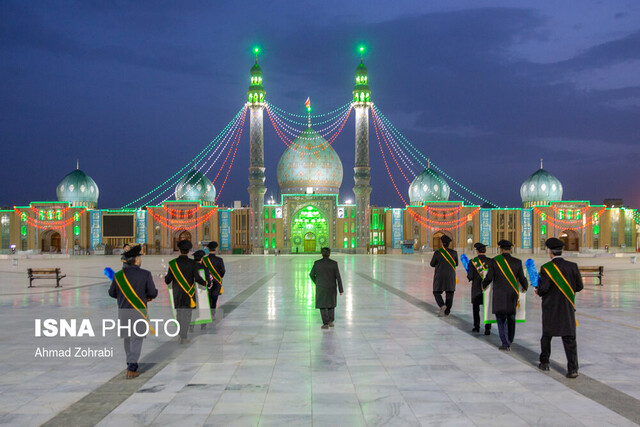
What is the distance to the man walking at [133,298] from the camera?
6945 mm

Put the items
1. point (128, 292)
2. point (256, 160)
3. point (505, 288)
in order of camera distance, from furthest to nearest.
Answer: point (256, 160) → point (505, 288) → point (128, 292)

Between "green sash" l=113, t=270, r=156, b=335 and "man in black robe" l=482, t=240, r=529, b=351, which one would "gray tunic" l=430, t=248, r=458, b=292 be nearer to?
"man in black robe" l=482, t=240, r=529, b=351

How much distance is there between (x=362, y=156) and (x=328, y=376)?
153 ft

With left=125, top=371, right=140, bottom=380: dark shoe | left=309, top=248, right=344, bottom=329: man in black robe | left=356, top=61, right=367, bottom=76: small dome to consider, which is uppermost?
left=356, top=61, right=367, bottom=76: small dome

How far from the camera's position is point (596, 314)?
12.0m

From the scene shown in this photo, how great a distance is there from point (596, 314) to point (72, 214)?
55.3m

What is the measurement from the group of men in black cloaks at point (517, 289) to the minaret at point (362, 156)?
135 feet

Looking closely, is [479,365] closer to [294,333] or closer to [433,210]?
[294,333]

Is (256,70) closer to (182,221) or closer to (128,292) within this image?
(182,221)

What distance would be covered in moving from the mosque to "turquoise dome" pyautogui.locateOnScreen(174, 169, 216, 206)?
1581 millimetres

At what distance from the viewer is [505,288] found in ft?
27.9

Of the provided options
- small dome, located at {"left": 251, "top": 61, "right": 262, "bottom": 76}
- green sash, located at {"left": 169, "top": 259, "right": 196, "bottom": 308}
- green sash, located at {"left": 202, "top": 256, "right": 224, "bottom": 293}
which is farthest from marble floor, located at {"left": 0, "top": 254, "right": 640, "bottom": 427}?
small dome, located at {"left": 251, "top": 61, "right": 262, "bottom": 76}

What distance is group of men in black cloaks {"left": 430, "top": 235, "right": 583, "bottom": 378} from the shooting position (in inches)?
278

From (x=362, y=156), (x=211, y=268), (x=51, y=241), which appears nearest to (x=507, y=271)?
(x=211, y=268)
